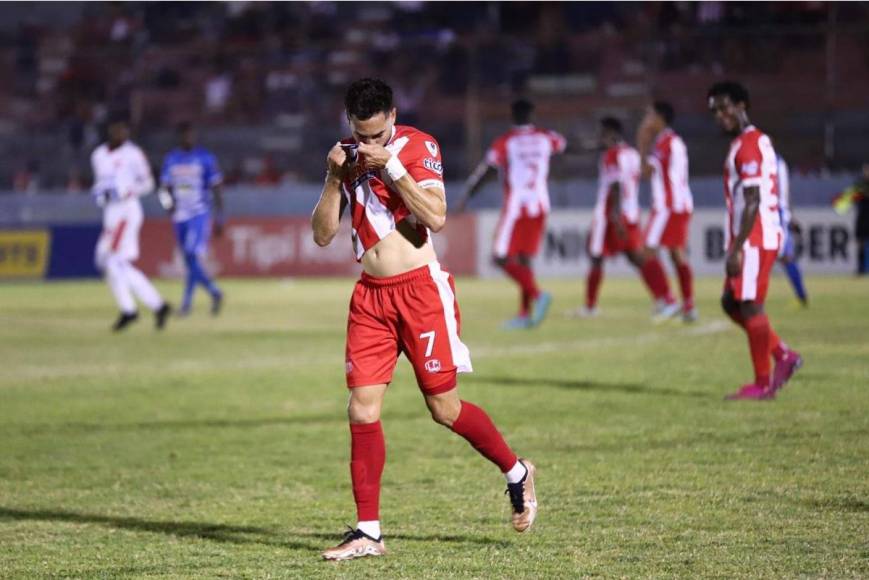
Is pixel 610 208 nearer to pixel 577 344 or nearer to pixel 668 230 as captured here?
pixel 668 230

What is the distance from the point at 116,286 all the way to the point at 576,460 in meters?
10.6

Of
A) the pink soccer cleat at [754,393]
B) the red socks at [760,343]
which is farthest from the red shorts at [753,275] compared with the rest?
the pink soccer cleat at [754,393]

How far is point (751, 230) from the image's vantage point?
371 inches

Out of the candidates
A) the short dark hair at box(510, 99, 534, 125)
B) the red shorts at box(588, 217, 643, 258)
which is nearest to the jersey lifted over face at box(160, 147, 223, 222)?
the short dark hair at box(510, 99, 534, 125)

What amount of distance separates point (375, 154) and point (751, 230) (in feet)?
15.6

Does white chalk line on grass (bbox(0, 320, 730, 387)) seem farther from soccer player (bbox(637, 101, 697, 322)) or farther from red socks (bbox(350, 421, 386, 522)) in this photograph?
red socks (bbox(350, 421, 386, 522))

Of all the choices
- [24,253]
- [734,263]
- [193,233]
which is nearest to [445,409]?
[734,263]

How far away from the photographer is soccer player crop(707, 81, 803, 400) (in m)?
9.38

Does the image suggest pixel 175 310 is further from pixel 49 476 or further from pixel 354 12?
pixel 49 476

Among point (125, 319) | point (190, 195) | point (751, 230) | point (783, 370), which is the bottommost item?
point (125, 319)

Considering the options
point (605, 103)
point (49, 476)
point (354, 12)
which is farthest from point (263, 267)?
point (49, 476)

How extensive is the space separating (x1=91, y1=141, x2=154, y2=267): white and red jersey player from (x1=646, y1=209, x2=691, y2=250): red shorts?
6.20 m

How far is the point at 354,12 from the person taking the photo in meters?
29.5

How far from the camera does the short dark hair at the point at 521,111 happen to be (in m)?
16.9
